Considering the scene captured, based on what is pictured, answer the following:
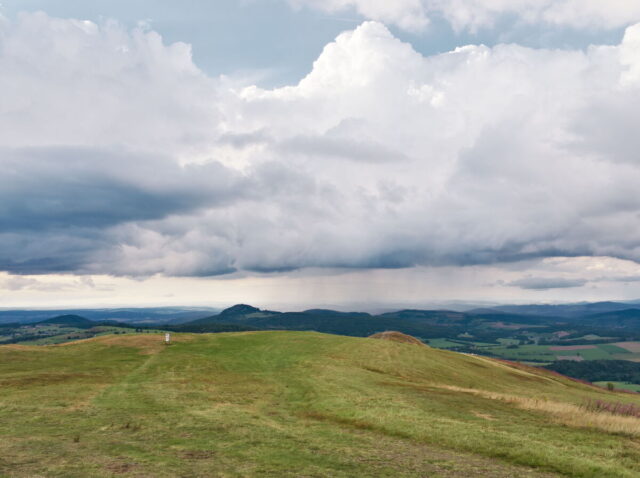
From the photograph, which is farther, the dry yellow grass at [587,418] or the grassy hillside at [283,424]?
the dry yellow grass at [587,418]

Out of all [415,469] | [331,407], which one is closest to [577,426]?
[415,469]

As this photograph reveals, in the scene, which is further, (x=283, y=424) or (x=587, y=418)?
(x=283, y=424)

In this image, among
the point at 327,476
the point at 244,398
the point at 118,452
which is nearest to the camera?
the point at 327,476

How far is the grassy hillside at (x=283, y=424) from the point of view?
1911 centimetres

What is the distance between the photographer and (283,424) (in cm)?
2798

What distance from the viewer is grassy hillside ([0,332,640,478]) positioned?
62.7 ft

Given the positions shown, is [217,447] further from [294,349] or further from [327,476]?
[294,349]

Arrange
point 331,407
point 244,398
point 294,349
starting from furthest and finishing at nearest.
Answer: point 294,349
point 244,398
point 331,407

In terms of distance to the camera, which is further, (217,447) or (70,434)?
(70,434)

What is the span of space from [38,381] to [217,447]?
28193mm

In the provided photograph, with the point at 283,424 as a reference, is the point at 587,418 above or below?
above

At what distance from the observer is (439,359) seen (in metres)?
63.3

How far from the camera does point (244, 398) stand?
1428 inches

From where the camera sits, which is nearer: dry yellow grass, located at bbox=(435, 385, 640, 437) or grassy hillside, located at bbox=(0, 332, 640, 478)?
grassy hillside, located at bbox=(0, 332, 640, 478)
